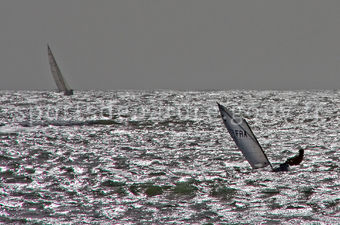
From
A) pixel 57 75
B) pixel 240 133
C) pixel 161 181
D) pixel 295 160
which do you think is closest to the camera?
pixel 161 181

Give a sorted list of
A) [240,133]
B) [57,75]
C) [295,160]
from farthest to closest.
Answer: [57,75]
[295,160]
[240,133]

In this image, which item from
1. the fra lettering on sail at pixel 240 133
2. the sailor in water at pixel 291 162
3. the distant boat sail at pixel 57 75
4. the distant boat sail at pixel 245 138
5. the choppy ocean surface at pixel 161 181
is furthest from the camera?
the distant boat sail at pixel 57 75

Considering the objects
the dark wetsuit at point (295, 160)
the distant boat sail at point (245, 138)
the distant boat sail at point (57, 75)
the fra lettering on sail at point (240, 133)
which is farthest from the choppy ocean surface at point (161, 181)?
the distant boat sail at point (57, 75)

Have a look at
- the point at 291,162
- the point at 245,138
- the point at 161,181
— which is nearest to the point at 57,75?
the point at 291,162

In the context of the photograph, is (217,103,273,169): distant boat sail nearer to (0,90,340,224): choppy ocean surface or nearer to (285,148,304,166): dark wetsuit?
(0,90,340,224): choppy ocean surface

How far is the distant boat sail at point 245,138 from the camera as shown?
22.1 metres

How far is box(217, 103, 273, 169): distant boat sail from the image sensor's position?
869 inches

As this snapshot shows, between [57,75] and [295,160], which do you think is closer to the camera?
[295,160]

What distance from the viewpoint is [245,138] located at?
22.4m

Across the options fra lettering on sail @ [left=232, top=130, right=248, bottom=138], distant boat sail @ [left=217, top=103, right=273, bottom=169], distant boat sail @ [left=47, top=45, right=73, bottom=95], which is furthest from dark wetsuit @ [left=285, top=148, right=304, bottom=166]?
distant boat sail @ [left=47, top=45, right=73, bottom=95]

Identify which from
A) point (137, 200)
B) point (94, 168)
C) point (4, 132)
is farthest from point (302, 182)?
point (4, 132)

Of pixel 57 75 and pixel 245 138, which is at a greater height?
pixel 57 75

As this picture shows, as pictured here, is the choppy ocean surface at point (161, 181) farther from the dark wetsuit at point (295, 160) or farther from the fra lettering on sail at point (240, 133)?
the fra lettering on sail at point (240, 133)

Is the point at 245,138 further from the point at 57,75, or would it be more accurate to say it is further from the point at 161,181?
the point at 57,75
